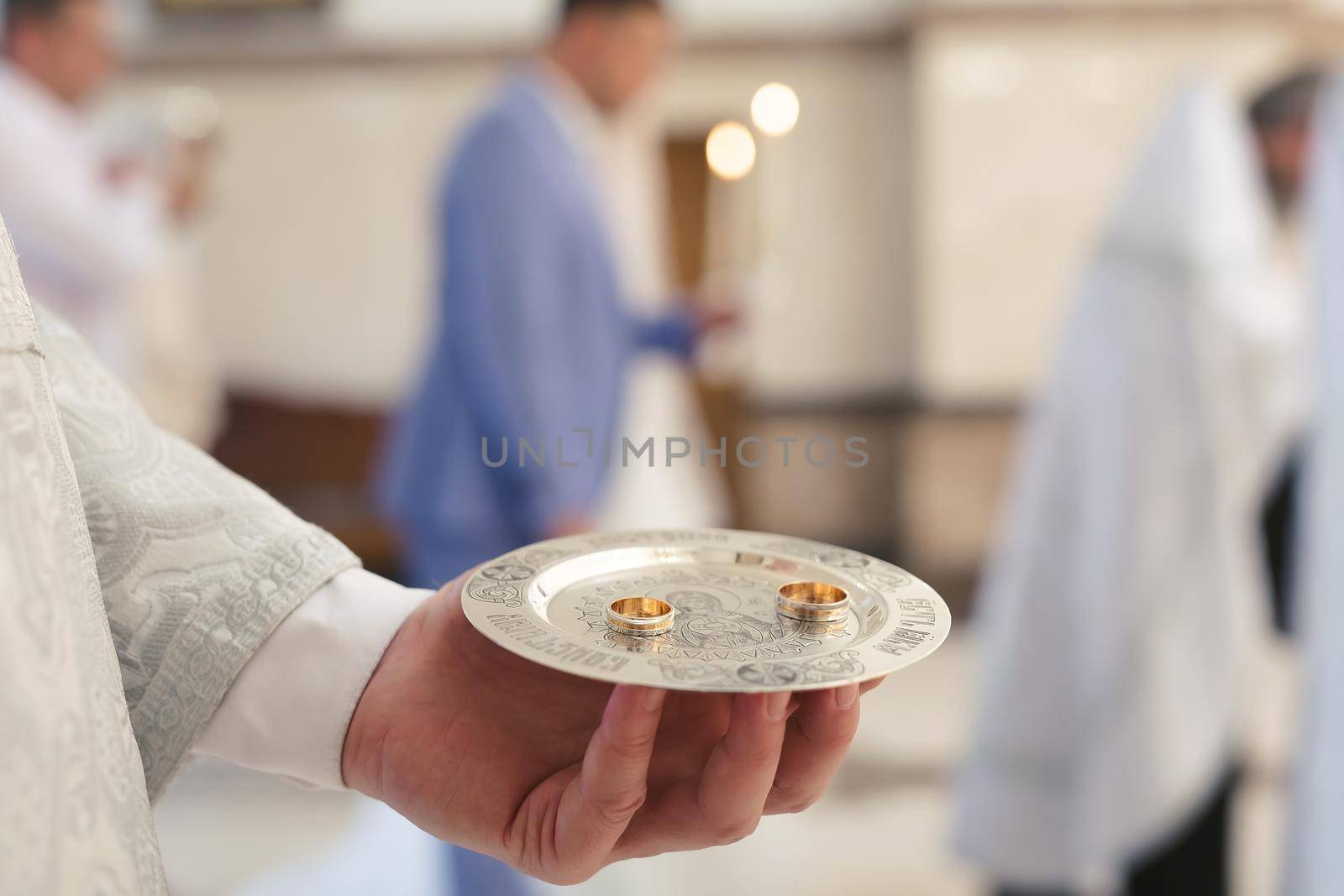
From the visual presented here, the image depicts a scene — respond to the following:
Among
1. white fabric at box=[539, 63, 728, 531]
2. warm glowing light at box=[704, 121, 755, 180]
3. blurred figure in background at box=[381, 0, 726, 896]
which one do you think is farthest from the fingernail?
white fabric at box=[539, 63, 728, 531]

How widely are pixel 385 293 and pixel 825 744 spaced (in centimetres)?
379

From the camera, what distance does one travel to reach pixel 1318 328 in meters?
1.05

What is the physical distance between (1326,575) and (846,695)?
0.77 m

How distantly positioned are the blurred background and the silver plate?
3.03m

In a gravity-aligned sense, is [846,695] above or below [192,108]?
below

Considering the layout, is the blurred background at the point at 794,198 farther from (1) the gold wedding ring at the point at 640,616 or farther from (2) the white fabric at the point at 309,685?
(1) the gold wedding ring at the point at 640,616

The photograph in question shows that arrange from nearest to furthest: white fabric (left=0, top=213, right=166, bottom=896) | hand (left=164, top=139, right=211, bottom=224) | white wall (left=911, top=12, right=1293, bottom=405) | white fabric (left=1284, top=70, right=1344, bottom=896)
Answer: white fabric (left=0, top=213, right=166, bottom=896), white fabric (left=1284, top=70, right=1344, bottom=896), hand (left=164, top=139, right=211, bottom=224), white wall (left=911, top=12, right=1293, bottom=405)

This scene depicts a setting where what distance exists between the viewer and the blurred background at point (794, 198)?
3553 mm

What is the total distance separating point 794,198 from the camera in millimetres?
3906

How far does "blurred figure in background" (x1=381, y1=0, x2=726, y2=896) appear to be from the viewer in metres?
1.22

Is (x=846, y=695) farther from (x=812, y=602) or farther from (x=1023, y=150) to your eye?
(x=1023, y=150)

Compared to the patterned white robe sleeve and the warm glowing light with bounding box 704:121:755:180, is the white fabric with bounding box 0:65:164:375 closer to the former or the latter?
the warm glowing light with bounding box 704:121:755:180

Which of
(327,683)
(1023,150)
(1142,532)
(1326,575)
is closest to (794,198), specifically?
(1023,150)

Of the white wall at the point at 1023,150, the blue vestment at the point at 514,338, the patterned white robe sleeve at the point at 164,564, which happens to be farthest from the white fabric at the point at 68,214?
the white wall at the point at 1023,150
